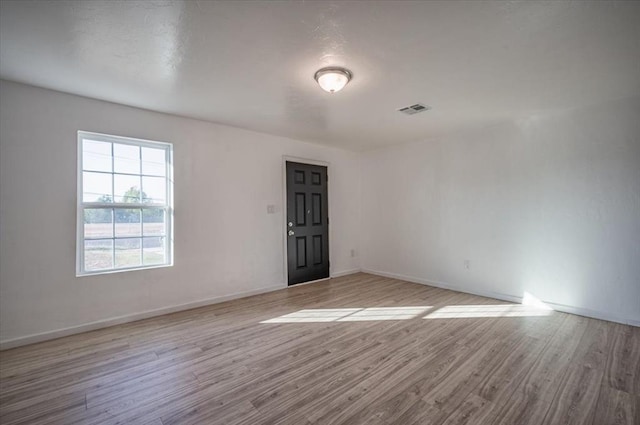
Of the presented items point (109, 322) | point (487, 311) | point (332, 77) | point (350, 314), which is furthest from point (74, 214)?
point (487, 311)

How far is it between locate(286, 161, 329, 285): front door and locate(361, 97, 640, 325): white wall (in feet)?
4.29

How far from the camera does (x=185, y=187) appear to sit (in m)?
3.77

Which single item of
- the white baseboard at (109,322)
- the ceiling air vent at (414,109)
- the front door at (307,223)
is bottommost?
the white baseboard at (109,322)

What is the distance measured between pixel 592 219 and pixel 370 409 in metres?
3.49

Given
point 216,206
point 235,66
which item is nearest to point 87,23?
point 235,66

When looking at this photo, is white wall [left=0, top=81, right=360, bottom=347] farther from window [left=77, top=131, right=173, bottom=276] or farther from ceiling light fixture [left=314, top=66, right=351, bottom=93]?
ceiling light fixture [left=314, top=66, right=351, bottom=93]

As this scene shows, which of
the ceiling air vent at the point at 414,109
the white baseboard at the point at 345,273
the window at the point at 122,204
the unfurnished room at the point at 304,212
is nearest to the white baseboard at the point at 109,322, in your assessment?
the unfurnished room at the point at 304,212

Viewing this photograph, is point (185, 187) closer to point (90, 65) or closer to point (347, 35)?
point (90, 65)

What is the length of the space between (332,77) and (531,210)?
3.25 metres

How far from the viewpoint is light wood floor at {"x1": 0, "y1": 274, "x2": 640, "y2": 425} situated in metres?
1.79

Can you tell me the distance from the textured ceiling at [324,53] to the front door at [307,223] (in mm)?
1674

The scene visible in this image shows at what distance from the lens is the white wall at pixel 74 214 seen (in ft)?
9.00

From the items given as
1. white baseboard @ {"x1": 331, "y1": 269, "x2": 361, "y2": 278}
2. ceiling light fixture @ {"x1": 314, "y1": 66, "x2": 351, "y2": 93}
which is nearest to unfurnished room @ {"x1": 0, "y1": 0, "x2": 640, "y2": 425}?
ceiling light fixture @ {"x1": 314, "y1": 66, "x2": 351, "y2": 93}

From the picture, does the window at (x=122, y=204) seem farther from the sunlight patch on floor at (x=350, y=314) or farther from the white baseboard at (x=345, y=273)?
the white baseboard at (x=345, y=273)
